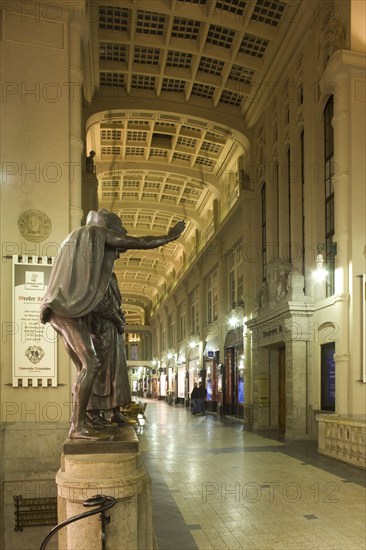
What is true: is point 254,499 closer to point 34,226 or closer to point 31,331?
point 31,331

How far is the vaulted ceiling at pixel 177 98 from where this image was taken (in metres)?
15.9

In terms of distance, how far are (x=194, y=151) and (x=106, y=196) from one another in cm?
650

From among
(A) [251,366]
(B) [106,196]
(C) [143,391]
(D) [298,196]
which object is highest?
(B) [106,196]

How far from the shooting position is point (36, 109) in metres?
9.14

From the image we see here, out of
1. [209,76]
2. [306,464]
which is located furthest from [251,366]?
[209,76]

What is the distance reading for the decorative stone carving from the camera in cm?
876

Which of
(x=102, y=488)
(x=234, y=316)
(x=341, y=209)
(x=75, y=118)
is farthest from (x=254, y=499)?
(x=234, y=316)

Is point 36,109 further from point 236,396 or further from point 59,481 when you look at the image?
point 236,396

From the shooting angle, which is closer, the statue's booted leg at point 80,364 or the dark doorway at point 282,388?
the statue's booted leg at point 80,364

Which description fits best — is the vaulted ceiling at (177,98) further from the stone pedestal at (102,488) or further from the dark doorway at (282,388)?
the stone pedestal at (102,488)

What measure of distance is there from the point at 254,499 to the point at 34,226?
5.43 m

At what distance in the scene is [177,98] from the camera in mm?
19844

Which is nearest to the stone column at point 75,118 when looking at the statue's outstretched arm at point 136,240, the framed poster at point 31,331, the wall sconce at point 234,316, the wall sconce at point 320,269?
the framed poster at point 31,331

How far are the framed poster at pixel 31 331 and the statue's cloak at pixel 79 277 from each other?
15.4ft
